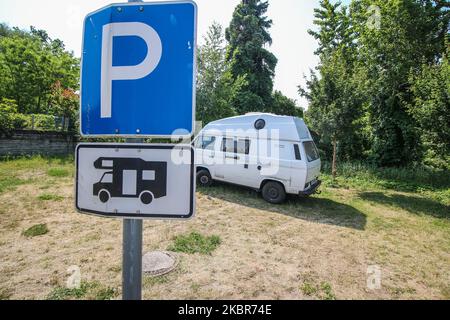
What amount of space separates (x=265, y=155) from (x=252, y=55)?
60.5 ft

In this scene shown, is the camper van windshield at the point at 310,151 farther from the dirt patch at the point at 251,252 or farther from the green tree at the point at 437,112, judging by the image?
the green tree at the point at 437,112

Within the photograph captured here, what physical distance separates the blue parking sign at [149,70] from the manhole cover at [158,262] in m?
2.98

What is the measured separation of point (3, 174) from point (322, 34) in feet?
77.8

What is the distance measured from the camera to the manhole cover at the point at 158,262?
3709 millimetres

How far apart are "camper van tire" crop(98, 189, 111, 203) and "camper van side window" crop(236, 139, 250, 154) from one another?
6688mm

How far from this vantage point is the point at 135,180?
4.33 feet

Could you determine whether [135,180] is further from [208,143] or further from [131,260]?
[208,143]

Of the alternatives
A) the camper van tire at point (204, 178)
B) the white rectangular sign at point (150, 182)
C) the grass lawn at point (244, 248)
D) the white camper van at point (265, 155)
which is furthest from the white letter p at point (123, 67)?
the camper van tire at point (204, 178)

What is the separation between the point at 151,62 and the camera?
1.34 m

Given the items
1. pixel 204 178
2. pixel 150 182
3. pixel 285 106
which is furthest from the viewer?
pixel 285 106

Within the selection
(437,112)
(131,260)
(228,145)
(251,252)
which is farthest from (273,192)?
(131,260)

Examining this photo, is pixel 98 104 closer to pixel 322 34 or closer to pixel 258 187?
pixel 258 187

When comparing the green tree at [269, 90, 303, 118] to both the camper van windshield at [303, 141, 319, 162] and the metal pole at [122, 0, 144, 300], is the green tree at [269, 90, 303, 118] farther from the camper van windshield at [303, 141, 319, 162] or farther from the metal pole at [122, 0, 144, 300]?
the metal pole at [122, 0, 144, 300]
